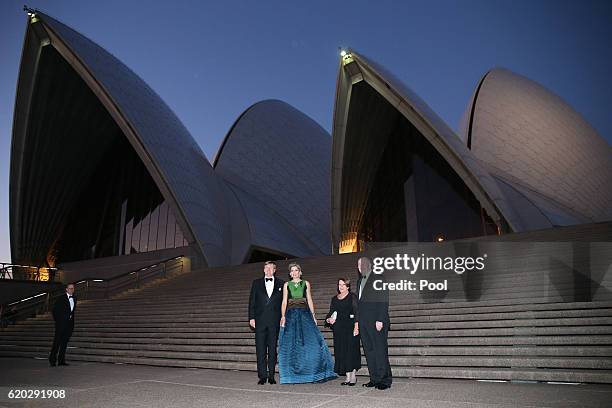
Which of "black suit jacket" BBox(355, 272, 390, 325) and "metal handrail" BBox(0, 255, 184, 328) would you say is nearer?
"black suit jacket" BBox(355, 272, 390, 325)

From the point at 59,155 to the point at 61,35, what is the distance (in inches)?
297

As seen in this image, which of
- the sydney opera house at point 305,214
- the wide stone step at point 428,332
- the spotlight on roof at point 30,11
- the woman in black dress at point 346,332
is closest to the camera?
the woman in black dress at point 346,332

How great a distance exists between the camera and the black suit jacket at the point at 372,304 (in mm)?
4145

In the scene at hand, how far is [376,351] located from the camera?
404cm

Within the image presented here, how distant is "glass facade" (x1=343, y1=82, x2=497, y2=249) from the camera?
1861 centimetres

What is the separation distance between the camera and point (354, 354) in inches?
171

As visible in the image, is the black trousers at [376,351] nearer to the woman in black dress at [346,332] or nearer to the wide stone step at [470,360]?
the woman in black dress at [346,332]

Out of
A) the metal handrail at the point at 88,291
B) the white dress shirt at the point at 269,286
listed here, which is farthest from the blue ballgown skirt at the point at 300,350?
the metal handrail at the point at 88,291

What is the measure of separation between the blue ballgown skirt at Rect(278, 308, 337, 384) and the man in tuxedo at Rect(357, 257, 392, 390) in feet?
1.65

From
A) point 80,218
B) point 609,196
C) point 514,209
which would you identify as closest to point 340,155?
point 514,209

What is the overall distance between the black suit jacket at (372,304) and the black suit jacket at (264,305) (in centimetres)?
91

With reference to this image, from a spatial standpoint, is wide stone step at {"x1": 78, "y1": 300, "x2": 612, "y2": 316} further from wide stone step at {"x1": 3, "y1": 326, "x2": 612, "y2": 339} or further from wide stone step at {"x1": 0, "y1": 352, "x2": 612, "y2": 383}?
wide stone step at {"x1": 0, "y1": 352, "x2": 612, "y2": 383}

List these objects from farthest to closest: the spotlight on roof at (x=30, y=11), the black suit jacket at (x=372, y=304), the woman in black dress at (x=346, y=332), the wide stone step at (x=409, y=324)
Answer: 1. the spotlight on roof at (x=30, y=11)
2. the wide stone step at (x=409, y=324)
3. the woman in black dress at (x=346, y=332)
4. the black suit jacket at (x=372, y=304)

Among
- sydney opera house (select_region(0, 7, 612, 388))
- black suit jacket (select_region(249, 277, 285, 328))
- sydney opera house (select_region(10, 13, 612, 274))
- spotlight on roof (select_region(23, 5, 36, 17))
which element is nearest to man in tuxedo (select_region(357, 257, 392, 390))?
sydney opera house (select_region(0, 7, 612, 388))
